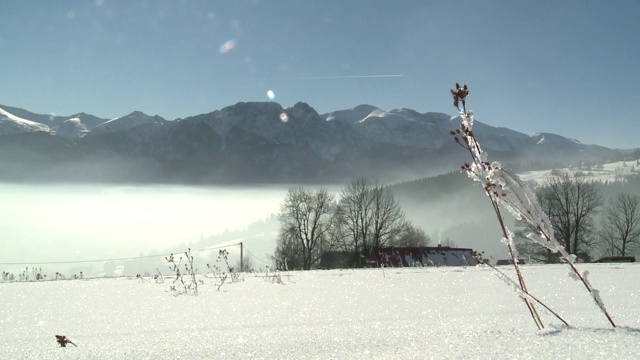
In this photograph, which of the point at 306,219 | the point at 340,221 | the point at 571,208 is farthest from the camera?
the point at 306,219

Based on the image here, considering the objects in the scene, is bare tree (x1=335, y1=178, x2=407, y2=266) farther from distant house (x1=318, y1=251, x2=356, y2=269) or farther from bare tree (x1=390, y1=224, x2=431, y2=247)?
bare tree (x1=390, y1=224, x2=431, y2=247)

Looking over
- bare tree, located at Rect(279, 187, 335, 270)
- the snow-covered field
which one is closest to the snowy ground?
bare tree, located at Rect(279, 187, 335, 270)

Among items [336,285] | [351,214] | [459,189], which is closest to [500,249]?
[459,189]

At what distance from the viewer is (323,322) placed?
214 cm

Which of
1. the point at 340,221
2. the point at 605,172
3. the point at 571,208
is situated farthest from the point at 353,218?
the point at 605,172

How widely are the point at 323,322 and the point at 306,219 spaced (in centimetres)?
4900

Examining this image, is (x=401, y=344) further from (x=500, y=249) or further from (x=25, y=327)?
(x=500, y=249)

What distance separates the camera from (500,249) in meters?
125

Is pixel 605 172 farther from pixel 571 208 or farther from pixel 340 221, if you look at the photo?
pixel 340 221

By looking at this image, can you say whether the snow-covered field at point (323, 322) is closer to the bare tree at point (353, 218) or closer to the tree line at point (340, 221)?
the tree line at point (340, 221)

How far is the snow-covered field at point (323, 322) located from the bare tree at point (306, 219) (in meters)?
45.9

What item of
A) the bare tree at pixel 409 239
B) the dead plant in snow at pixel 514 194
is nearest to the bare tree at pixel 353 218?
the bare tree at pixel 409 239

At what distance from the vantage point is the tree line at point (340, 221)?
163 feet

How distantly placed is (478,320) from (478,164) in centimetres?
113
